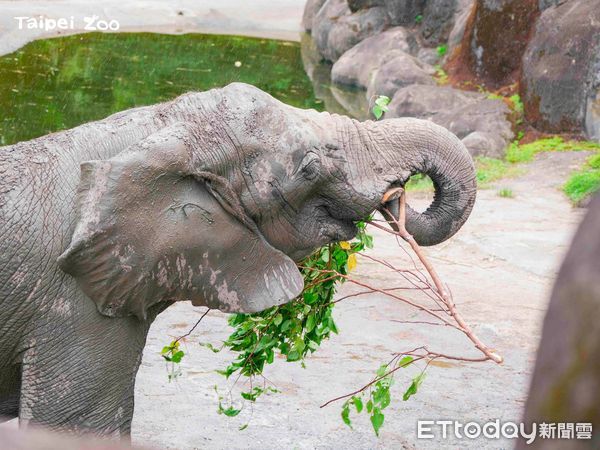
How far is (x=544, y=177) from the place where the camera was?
12133 mm

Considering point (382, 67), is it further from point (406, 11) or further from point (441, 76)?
point (406, 11)

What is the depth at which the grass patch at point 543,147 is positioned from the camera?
13.3m

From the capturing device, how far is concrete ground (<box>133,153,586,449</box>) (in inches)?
211

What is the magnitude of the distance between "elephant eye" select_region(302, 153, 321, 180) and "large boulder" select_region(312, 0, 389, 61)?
63.4ft

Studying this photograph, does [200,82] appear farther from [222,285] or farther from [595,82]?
[222,285]

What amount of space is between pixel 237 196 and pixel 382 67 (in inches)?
603

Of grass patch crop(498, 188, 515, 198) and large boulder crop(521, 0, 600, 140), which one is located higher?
large boulder crop(521, 0, 600, 140)

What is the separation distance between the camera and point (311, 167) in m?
3.59

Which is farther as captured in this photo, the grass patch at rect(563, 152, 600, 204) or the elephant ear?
the grass patch at rect(563, 152, 600, 204)

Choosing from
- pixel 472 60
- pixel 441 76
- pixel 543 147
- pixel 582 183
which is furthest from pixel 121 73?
pixel 582 183

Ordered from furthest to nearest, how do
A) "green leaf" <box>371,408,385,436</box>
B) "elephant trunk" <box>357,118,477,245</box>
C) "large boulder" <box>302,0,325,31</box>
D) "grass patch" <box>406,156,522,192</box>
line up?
"large boulder" <box>302,0,325,31</box> < "grass patch" <box>406,156,522,192</box> < "green leaf" <box>371,408,385,436</box> < "elephant trunk" <box>357,118,477,245</box>

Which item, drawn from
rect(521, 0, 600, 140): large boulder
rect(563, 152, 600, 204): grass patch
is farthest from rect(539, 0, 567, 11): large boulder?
rect(563, 152, 600, 204): grass patch

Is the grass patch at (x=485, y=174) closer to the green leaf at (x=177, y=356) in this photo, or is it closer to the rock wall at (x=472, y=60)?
the rock wall at (x=472, y=60)

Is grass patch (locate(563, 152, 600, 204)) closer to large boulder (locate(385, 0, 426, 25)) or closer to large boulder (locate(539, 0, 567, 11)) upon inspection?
large boulder (locate(539, 0, 567, 11))
